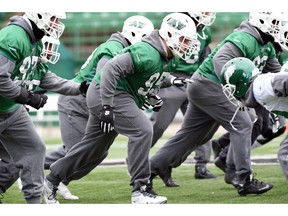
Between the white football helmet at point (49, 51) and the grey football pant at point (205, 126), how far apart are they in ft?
4.55

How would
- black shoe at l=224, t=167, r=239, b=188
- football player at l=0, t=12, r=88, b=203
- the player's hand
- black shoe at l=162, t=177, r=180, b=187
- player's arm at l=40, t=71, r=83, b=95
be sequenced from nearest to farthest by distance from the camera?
football player at l=0, t=12, r=88, b=203
the player's hand
player's arm at l=40, t=71, r=83, b=95
black shoe at l=224, t=167, r=239, b=188
black shoe at l=162, t=177, r=180, b=187

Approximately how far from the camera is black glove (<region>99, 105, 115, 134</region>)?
24.7 ft

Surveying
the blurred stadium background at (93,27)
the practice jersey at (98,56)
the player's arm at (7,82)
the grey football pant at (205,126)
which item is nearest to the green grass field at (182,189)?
the grey football pant at (205,126)

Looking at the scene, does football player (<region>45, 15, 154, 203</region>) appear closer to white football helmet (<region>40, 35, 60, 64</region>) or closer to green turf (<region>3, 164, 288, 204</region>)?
green turf (<region>3, 164, 288, 204</region>)

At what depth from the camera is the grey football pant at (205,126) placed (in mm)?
8336

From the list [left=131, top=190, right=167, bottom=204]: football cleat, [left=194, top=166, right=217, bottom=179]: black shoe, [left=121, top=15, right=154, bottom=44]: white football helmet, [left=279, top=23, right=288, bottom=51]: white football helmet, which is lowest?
[left=194, top=166, right=217, bottom=179]: black shoe

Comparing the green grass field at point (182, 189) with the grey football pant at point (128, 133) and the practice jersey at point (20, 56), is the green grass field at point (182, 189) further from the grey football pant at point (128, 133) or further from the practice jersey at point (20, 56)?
the practice jersey at point (20, 56)

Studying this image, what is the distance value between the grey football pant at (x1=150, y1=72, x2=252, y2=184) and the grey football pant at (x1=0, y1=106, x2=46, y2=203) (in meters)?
1.82

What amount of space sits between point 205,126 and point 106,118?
5.15 ft

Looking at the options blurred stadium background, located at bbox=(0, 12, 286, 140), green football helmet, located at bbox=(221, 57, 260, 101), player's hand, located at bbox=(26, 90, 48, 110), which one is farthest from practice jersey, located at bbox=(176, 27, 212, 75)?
blurred stadium background, located at bbox=(0, 12, 286, 140)

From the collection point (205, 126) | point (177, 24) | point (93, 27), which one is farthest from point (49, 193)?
point (93, 27)

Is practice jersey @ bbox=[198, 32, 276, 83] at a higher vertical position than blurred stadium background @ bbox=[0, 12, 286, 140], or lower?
higher

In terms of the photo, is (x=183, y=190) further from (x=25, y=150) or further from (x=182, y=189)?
(x=25, y=150)
